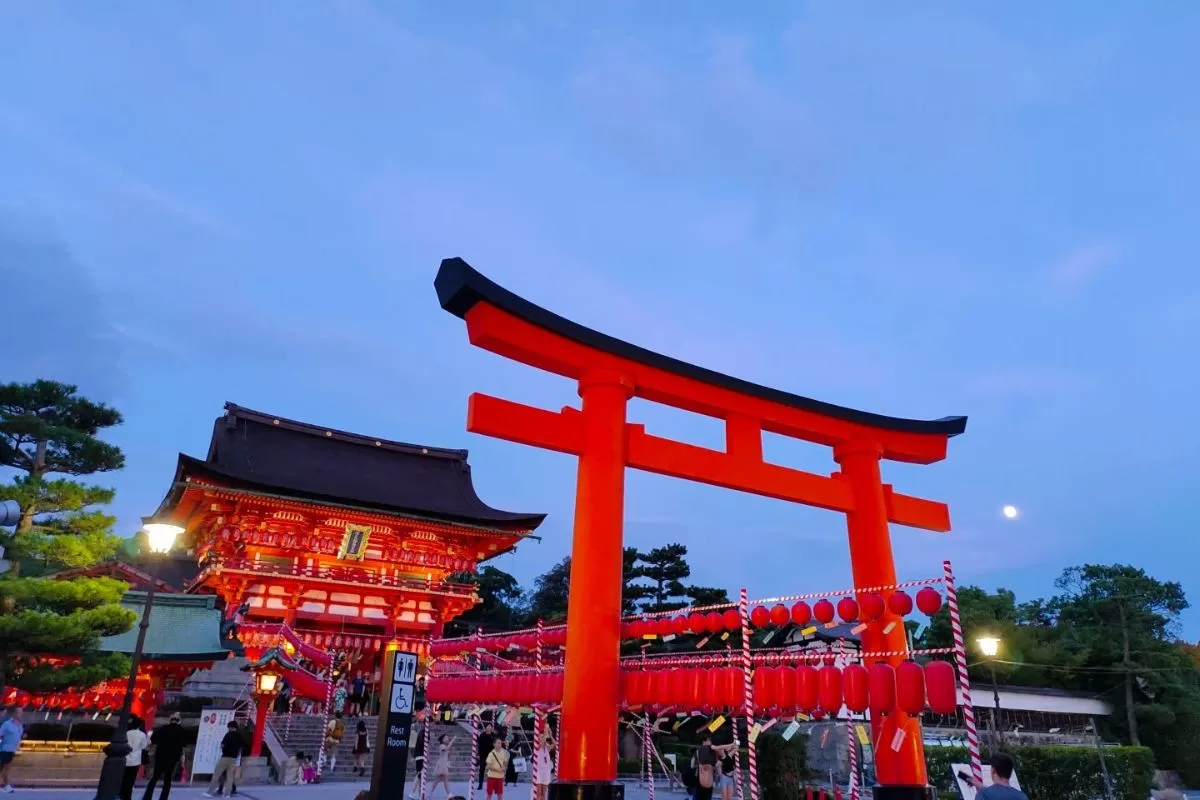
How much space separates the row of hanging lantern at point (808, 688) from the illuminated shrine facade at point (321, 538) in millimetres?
18837

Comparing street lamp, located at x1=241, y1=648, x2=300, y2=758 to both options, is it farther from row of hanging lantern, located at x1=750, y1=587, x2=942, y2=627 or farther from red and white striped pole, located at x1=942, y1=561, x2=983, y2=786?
red and white striped pole, located at x1=942, y1=561, x2=983, y2=786

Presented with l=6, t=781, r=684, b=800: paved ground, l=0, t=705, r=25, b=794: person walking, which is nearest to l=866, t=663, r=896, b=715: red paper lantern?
l=6, t=781, r=684, b=800: paved ground

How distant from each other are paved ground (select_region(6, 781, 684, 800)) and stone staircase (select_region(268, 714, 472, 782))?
161 cm

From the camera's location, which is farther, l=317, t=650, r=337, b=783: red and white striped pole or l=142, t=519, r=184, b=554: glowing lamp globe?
l=317, t=650, r=337, b=783: red and white striped pole

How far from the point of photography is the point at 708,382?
37.5 ft

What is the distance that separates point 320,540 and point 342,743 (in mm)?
7948

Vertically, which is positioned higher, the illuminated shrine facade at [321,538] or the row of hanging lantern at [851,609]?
the illuminated shrine facade at [321,538]

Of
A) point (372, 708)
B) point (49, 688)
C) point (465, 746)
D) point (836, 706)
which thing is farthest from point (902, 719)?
point (372, 708)

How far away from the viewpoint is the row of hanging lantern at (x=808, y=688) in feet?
23.9

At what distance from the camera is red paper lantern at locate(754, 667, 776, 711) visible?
27.7 ft

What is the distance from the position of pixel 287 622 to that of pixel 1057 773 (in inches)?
928

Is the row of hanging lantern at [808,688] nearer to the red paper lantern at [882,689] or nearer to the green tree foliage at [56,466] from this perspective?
the red paper lantern at [882,689]

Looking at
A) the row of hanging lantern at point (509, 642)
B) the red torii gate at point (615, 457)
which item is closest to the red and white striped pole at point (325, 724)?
the row of hanging lantern at point (509, 642)

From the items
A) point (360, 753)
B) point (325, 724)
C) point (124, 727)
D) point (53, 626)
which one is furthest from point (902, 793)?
point (325, 724)
